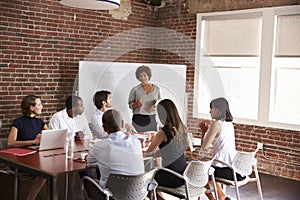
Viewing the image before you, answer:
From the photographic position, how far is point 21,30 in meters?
5.80

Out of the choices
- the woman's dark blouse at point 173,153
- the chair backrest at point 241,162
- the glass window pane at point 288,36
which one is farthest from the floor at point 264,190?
the glass window pane at point 288,36

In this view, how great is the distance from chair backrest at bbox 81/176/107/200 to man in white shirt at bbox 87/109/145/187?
0.07 m

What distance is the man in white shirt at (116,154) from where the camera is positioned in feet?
10.3

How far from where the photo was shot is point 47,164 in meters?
3.33

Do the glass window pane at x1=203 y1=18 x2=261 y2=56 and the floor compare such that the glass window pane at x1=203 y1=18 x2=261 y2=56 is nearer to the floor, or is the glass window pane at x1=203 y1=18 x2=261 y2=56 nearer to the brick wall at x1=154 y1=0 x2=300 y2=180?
the brick wall at x1=154 y1=0 x2=300 y2=180

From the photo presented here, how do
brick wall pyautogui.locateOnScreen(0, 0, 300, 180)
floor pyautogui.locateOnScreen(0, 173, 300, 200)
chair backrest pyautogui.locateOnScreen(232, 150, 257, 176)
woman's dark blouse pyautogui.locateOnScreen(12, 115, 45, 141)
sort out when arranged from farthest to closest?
brick wall pyautogui.locateOnScreen(0, 0, 300, 180), floor pyautogui.locateOnScreen(0, 173, 300, 200), woman's dark blouse pyautogui.locateOnScreen(12, 115, 45, 141), chair backrest pyautogui.locateOnScreen(232, 150, 257, 176)

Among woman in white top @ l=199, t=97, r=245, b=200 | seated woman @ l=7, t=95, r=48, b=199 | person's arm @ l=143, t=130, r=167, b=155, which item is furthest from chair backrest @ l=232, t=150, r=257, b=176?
seated woman @ l=7, t=95, r=48, b=199

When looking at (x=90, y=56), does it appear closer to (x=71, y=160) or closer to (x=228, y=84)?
(x=228, y=84)

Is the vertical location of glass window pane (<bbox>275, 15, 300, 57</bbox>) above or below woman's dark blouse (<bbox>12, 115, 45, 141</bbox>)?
above

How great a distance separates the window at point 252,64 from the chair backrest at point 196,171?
9.12ft

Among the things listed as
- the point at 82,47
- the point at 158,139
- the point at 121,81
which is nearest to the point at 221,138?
the point at 158,139

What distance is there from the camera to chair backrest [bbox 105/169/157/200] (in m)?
3.05

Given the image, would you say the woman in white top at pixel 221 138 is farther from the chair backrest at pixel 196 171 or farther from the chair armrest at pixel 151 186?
the chair armrest at pixel 151 186

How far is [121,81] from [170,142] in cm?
299
